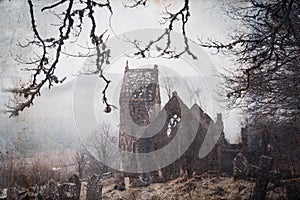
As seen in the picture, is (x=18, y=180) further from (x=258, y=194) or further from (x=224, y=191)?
(x=258, y=194)

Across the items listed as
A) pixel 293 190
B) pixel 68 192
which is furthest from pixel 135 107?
pixel 293 190

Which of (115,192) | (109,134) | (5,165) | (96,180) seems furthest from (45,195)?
(109,134)

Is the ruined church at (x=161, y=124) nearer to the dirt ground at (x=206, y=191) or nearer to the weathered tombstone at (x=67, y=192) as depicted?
the dirt ground at (x=206, y=191)

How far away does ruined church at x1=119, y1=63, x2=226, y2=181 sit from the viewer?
15.8 m

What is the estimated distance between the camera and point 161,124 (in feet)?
Result: 55.6

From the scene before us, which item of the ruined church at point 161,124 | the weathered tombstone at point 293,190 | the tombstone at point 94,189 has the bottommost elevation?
the tombstone at point 94,189

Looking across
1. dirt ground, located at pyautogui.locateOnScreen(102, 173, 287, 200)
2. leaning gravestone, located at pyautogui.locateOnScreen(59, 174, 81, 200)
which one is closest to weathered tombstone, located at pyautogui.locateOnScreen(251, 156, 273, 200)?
dirt ground, located at pyautogui.locateOnScreen(102, 173, 287, 200)

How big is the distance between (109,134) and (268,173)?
19.3m

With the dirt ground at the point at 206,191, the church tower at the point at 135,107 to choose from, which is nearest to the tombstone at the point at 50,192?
the dirt ground at the point at 206,191

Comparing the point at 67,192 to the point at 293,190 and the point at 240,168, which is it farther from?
the point at 293,190

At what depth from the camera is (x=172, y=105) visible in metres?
17.0

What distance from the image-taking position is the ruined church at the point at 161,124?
15.8 meters

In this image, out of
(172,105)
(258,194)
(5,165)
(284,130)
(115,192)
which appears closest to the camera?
(258,194)

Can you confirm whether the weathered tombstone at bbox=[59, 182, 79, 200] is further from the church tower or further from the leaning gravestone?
the church tower
